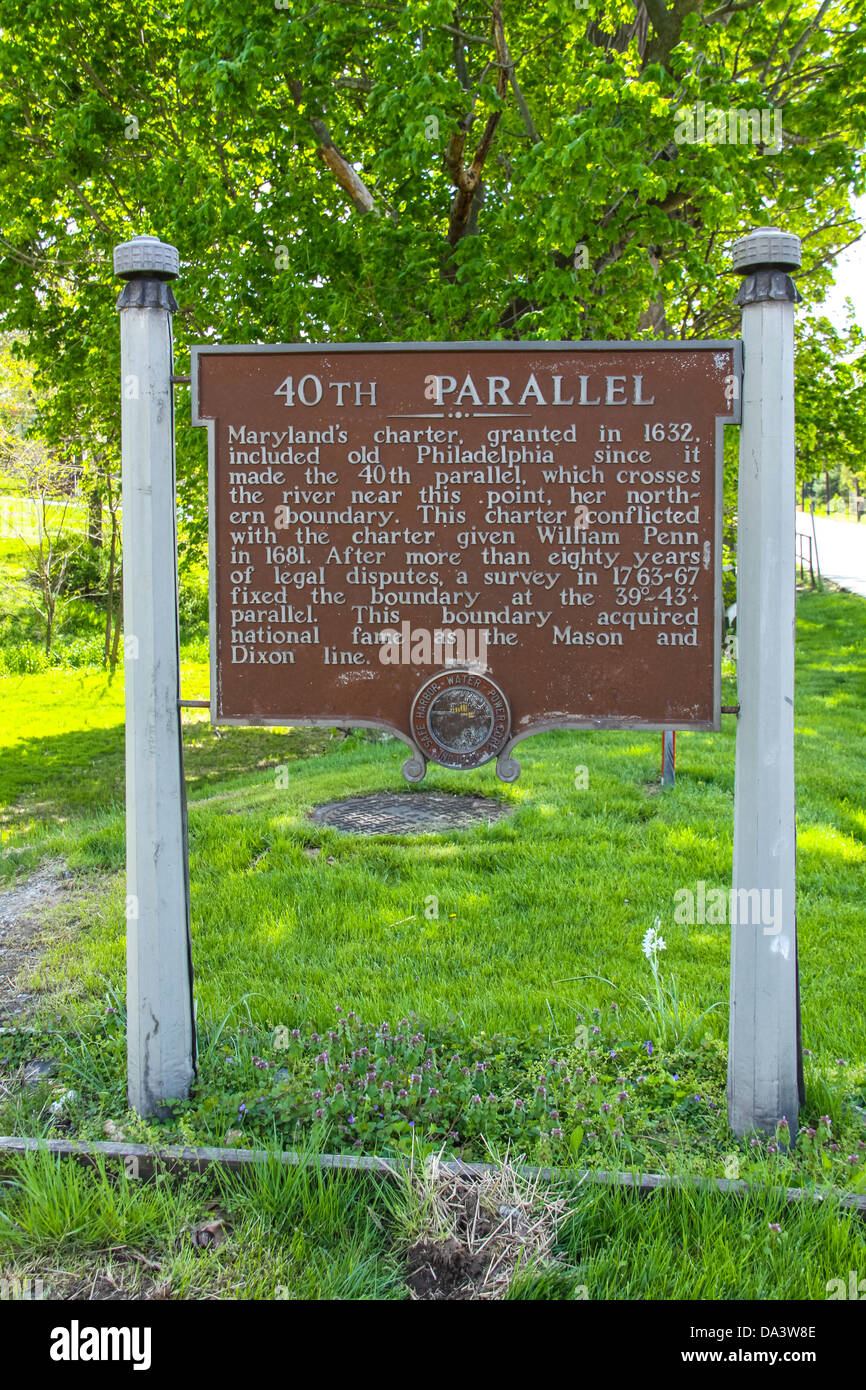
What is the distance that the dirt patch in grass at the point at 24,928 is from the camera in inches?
180

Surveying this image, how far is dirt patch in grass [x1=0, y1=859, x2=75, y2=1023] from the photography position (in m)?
4.56

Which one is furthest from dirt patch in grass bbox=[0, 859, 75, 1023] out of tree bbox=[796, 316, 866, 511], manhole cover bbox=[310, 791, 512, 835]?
tree bbox=[796, 316, 866, 511]

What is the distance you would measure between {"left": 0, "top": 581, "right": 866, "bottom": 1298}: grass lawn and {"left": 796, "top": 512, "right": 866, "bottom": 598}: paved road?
17496mm

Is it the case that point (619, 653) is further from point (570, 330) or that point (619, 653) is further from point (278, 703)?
point (570, 330)

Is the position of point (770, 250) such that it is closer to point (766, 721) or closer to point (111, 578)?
point (766, 721)

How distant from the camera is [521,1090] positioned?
11.6ft

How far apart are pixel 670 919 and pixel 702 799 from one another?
219cm

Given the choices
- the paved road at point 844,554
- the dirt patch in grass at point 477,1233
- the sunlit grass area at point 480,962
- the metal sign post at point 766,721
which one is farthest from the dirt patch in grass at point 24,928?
the paved road at point 844,554

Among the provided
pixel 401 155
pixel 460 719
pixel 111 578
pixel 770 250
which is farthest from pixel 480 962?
pixel 111 578

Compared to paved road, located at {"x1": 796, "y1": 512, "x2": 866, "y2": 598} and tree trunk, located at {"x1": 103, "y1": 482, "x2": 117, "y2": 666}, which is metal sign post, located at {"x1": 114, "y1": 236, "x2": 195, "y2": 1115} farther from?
paved road, located at {"x1": 796, "y1": 512, "x2": 866, "y2": 598}

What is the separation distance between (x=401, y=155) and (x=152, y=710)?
17.6ft

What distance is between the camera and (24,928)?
553cm

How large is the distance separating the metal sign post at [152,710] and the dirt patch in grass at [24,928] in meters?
1.21

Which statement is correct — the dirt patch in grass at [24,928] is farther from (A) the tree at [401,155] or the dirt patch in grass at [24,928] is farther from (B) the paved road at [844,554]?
(B) the paved road at [844,554]
